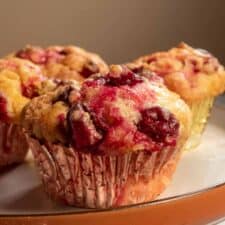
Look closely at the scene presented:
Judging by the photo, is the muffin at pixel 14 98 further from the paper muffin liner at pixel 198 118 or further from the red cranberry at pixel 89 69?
the paper muffin liner at pixel 198 118

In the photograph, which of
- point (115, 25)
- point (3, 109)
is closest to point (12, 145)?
point (3, 109)

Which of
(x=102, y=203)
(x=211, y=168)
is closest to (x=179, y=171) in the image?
(x=211, y=168)

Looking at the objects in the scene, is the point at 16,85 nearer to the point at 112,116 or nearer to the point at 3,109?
the point at 3,109

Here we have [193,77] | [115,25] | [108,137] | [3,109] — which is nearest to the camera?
[108,137]

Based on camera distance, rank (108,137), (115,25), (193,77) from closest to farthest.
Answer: (108,137)
(193,77)
(115,25)

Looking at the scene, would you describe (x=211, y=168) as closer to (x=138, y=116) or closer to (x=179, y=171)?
(x=179, y=171)

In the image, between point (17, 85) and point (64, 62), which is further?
point (64, 62)
